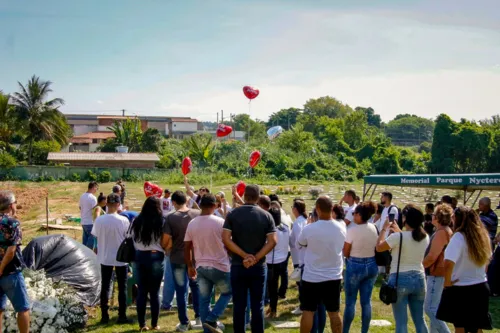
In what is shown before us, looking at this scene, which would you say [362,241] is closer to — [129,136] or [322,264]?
[322,264]

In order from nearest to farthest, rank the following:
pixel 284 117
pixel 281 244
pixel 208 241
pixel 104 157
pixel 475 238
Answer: pixel 475 238 → pixel 208 241 → pixel 281 244 → pixel 104 157 → pixel 284 117

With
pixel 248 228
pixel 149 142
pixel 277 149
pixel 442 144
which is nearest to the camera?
pixel 248 228

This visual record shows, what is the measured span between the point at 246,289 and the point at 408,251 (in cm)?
166

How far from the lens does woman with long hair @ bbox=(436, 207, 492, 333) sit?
15.3 ft

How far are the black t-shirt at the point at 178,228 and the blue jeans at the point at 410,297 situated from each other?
95.4 inches

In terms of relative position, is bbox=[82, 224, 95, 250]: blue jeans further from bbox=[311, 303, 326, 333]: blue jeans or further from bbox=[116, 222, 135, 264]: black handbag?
bbox=[311, 303, 326, 333]: blue jeans

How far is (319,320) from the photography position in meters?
5.49

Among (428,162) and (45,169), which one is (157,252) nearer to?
(45,169)

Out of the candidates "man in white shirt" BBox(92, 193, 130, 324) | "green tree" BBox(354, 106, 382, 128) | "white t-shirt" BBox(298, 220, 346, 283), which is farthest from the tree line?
"green tree" BBox(354, 106, 382, 128)

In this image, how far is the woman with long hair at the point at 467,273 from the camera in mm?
4648

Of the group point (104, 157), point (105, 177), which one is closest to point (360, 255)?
point (105, 177)

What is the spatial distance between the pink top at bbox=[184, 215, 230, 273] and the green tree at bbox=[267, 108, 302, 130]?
87771mm

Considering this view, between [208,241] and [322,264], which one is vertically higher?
[208,241]

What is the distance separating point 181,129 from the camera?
3760 inches
